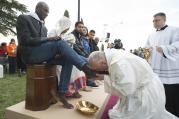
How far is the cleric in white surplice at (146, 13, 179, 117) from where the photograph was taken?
4.30 meters

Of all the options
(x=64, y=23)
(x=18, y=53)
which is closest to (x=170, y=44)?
(x=64, y=23)

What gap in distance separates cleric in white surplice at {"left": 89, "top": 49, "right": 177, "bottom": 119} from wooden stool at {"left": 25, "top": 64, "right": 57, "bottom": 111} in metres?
0.90

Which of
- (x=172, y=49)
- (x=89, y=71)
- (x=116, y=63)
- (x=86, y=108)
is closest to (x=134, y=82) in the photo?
(x=116, y=63)

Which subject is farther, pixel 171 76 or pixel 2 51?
pixel 2 51

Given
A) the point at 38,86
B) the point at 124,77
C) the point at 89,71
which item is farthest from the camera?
the point at 38,86

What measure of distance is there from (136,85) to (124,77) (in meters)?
0.20

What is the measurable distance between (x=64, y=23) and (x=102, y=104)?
1.27 meters

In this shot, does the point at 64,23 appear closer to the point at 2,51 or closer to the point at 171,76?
the point at 171,76

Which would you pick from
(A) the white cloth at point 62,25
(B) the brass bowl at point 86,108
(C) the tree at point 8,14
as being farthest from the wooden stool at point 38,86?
(C) the tree at point 8,14

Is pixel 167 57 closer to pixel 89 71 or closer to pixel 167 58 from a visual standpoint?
pixel 167 58

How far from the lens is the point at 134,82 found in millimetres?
2279

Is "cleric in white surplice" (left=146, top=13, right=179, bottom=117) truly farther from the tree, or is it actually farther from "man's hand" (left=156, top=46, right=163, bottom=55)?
the tree

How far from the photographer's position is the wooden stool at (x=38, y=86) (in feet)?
10.0

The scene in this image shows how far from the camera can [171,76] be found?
172 inches
